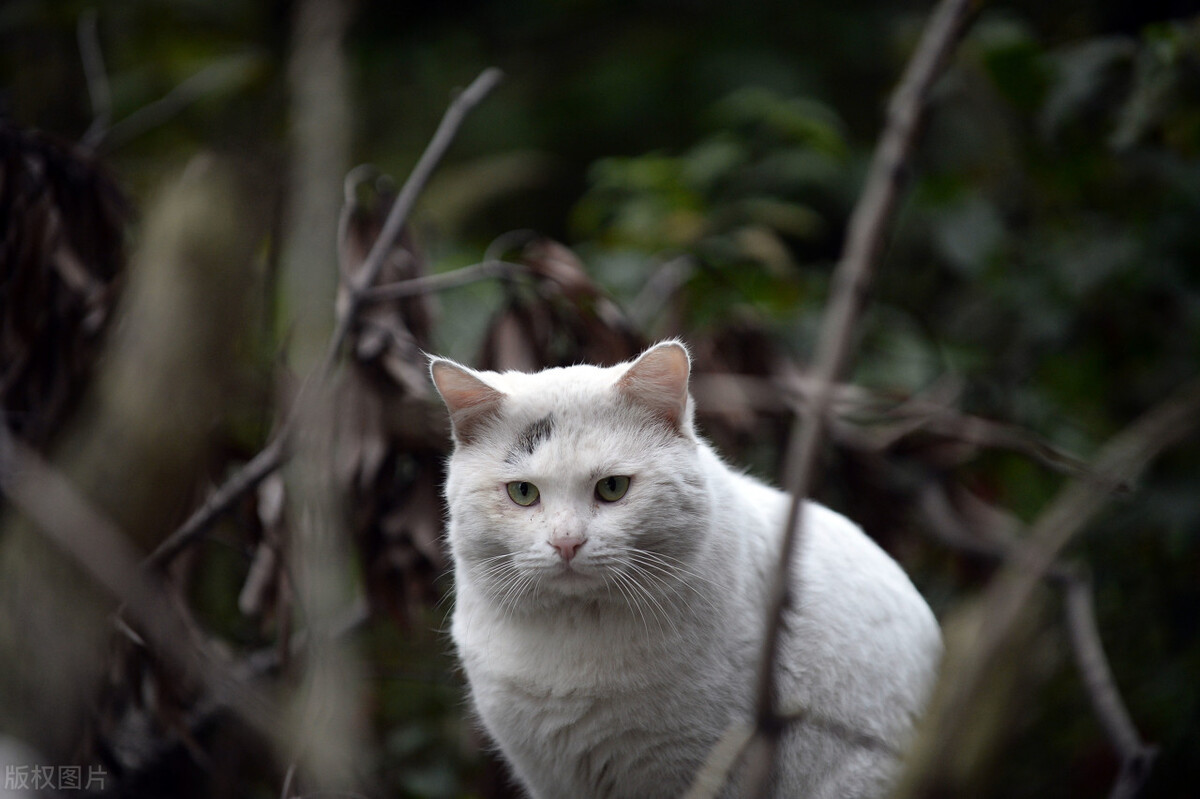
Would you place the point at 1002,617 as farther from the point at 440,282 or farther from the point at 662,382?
the point at 440,282

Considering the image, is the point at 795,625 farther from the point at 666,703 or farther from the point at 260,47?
the point at 260,47

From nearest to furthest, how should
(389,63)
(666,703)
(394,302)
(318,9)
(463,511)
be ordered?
(318,9) < (666,703) < (463,511) < (394,302) < (389,63)

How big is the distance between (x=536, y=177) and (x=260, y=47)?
1931 millimetres

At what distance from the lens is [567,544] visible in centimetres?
174

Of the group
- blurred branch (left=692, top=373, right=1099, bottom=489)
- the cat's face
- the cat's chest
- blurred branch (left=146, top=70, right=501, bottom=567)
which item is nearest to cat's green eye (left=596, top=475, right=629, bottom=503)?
the cat's face

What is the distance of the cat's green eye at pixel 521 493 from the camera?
190 cm

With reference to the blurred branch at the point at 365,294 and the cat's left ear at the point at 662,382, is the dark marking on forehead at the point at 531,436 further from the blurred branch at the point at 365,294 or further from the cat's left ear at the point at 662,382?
the blurred branch at the point at 365,294

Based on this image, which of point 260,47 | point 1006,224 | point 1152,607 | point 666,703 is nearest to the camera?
point 666,703

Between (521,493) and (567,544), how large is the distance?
22 centimetres

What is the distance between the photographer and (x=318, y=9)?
611 millimetres

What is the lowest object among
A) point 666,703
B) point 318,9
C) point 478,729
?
point 478,729

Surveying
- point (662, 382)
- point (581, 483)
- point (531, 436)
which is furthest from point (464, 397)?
point (662, 382)

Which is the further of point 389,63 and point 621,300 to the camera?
point 389,63

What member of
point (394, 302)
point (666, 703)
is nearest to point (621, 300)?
point (394, 302)
